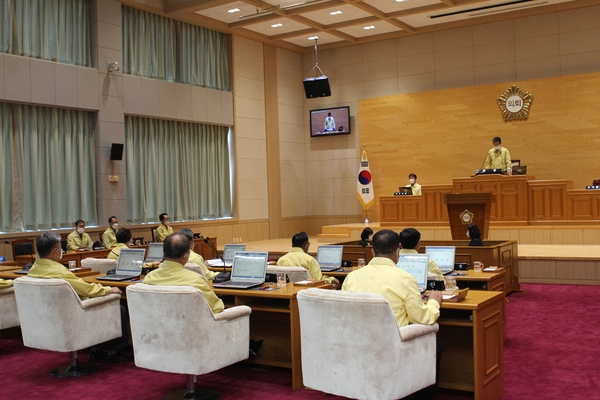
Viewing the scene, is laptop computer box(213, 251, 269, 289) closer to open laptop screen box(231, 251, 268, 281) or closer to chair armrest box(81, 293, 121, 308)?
open laptop screen box(231, 251, 268, 281)

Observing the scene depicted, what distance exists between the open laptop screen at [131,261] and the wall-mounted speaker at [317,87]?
960 centimetres

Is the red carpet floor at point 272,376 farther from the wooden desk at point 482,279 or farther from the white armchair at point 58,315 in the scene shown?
the wooden desk at point 482,279

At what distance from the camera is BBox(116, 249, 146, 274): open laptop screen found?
20.7 ft

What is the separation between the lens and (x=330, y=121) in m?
16.8

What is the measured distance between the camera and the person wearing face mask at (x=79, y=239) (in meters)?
11.0

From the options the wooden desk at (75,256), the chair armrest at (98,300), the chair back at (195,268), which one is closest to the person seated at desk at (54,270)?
the chair armrest at (98,300)

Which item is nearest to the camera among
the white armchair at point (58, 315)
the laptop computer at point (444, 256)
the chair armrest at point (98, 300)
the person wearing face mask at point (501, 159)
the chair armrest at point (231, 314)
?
the chair armrest at point (231, 314)

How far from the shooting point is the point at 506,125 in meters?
14.3

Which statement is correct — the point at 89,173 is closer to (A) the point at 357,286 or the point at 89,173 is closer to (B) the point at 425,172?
(B) the point at 425,172

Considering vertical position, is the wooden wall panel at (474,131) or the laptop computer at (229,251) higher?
the wooden wall panel at (474,131)

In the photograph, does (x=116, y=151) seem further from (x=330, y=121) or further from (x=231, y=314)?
(x=231, y=314)

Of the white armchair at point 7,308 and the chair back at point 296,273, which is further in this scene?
the white armchair at point 7,308

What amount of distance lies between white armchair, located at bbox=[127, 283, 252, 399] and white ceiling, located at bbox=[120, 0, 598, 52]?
9603 millimetres

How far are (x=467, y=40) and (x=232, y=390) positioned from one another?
12256 mm
